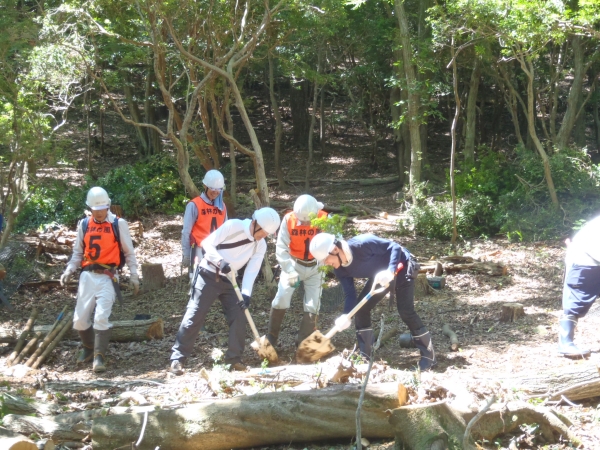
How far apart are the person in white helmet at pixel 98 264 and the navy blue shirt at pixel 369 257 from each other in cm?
250

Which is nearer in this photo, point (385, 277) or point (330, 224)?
point (385, 277)

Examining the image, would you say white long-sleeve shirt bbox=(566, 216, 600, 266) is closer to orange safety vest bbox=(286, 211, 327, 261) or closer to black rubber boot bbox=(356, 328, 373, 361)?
black rubber boot bbox=(356, 328, 373, 361)

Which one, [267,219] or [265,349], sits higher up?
A: [267,219]

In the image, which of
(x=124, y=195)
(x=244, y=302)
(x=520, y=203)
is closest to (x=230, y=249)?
(x=244, y=302)

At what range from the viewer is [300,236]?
22.7ft

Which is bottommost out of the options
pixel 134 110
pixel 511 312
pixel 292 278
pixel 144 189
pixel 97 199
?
pixel 511 312

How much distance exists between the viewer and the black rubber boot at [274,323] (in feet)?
23.3

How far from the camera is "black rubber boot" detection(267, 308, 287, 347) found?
23.3ft

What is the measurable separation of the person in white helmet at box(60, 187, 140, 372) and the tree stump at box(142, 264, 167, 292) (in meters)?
3.61

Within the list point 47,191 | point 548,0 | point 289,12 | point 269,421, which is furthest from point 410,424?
point 47,191

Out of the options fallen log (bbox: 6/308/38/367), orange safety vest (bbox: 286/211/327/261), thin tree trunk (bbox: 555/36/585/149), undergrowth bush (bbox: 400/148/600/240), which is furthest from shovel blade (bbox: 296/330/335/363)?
thin tree trunk (bbox: 555/36/585/149)

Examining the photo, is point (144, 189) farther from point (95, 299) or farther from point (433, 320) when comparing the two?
point (433, 320)

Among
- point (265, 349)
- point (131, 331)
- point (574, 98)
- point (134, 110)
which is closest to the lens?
point (265, 349)

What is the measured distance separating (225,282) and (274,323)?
37.9 inches
